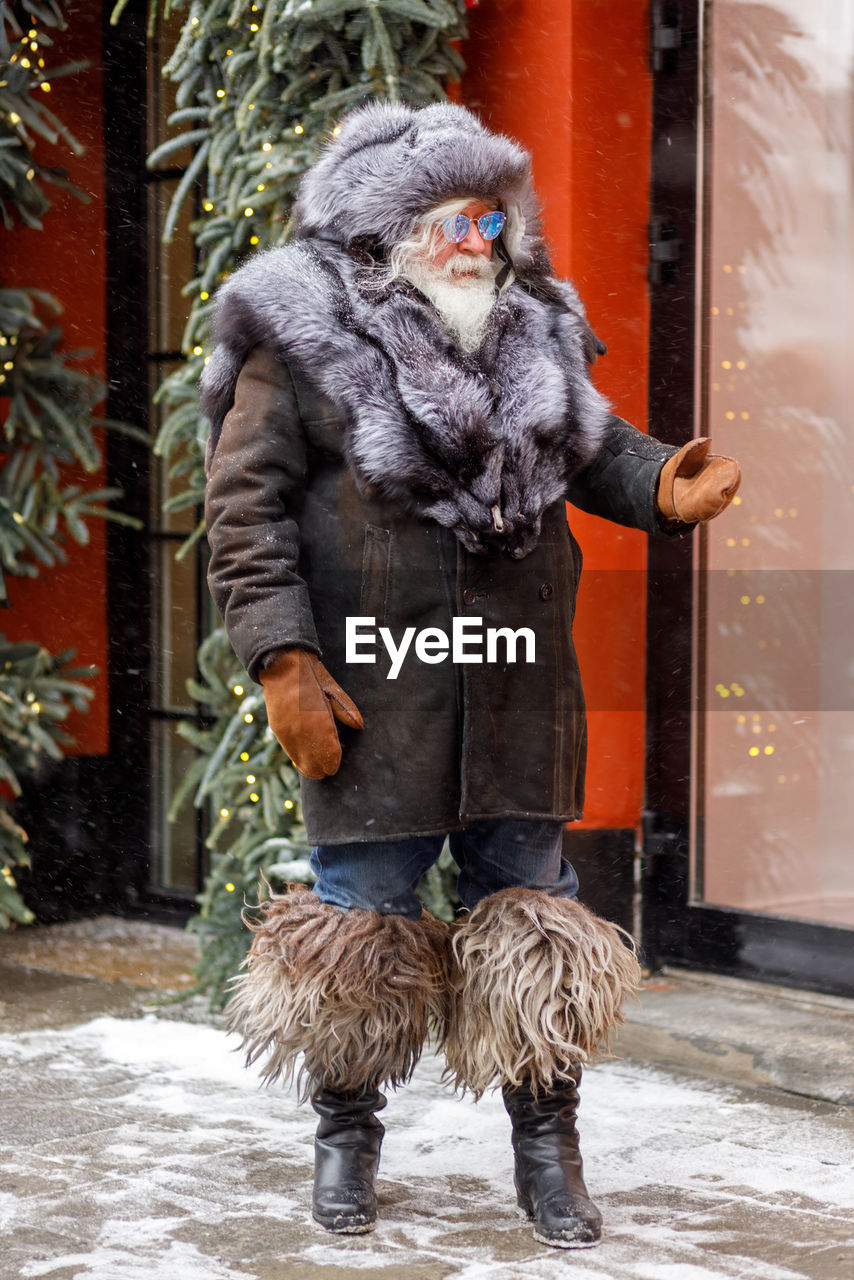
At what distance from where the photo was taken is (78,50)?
18.3ft

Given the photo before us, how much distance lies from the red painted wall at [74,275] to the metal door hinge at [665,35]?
6.98 ft

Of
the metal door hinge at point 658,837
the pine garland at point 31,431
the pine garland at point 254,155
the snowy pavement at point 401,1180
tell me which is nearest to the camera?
the snowy pavement at point 401,1180

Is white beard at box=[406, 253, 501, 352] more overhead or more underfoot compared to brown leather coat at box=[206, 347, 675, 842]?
more overhead

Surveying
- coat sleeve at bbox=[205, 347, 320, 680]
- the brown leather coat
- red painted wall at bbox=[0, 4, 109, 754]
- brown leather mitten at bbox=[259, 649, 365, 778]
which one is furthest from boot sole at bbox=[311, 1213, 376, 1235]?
red painted wall at bbox=[0, 4, 109, 754]

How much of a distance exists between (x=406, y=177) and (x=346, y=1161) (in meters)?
1.81

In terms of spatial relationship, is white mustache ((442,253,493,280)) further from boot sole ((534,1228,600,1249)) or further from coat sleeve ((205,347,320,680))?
boot sole ((534,1228,600,1249))

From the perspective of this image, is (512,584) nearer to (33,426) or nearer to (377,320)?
(377,320)

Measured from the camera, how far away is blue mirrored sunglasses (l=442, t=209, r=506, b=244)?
289 cm

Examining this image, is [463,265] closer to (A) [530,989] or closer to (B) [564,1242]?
(A) [530,989]

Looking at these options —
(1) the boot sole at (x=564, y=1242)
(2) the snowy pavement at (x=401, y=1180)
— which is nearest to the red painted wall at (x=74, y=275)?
(2) the snowy pavement at (x=401, y=1180)

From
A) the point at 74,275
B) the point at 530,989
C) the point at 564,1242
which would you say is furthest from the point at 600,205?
the point at 564,1242

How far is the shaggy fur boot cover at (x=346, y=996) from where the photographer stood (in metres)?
2.89

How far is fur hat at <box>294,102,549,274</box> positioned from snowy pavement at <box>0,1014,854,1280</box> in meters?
1.81

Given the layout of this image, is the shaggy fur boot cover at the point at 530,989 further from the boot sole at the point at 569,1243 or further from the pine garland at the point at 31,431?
the pine garland at the point at 31,431
